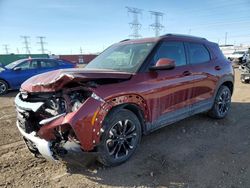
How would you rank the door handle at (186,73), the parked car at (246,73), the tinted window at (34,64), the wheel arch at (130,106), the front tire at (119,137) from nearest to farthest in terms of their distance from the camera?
the wheel arch at (130,106)
the front tire at (119,137)
the door handle at (186,73)
the tinted window at (34,64)
the parked car at (246,73)

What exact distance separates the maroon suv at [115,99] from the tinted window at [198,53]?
0.02 metres

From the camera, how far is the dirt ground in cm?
318

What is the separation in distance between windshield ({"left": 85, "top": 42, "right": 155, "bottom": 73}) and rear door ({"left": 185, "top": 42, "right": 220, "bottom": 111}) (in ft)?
3.66

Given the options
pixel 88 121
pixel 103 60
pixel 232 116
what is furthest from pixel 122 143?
pixel 232 116

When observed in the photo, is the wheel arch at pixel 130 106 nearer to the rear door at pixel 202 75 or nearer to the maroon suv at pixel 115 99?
the maroon suv at pixel 115 99

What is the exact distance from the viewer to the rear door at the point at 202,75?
4.81m

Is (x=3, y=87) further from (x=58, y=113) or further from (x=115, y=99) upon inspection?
(x=115, y=99)

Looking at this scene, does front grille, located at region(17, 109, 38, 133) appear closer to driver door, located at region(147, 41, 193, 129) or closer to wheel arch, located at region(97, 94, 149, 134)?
wheel arch, located at region(97, 94, 149, 134)

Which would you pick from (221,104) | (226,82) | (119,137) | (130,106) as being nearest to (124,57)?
(130,106)

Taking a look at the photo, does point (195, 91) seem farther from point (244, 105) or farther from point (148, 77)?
point (244, 105)

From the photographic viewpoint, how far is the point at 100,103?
3.07m

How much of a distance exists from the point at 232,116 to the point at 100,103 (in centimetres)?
430

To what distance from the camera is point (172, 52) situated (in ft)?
14.6

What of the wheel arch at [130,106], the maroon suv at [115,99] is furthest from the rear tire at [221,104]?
the wheel arch at [130,106]
